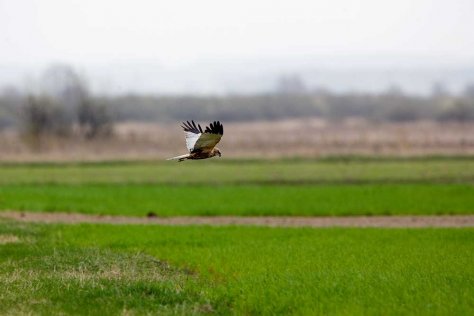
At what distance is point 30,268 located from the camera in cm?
1552

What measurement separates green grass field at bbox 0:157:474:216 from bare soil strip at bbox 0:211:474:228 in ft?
2.25

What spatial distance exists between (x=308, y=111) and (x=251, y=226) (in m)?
127

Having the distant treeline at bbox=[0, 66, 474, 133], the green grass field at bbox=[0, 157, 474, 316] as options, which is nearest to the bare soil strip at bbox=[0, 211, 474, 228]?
the green grass field at bbox=[0, 157, 474, 316]

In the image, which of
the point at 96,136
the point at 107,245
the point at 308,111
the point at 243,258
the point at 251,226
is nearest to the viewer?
the point at 243,258

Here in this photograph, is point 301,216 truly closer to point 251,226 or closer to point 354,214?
point 354,214

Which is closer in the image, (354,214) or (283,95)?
(354,214)

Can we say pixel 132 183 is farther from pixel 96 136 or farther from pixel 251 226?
pixel 96 136

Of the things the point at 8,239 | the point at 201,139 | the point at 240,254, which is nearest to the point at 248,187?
the point at 8,239

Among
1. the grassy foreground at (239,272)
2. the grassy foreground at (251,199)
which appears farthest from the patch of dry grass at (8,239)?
the grassy foreground at (251,199)

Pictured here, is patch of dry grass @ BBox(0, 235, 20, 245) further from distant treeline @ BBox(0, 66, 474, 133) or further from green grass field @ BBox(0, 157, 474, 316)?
distant treeline @ BBox(0, 66, 474, 133)

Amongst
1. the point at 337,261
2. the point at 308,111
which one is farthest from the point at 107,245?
the point at 308,111

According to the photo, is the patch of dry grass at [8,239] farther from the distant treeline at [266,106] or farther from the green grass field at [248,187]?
the distant treeline at [266,106]

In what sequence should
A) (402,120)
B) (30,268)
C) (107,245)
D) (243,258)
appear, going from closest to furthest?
1. (30,268)
2. (243,258)
3. (107,245)
4. (402,120)

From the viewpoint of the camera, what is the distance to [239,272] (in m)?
14.9
